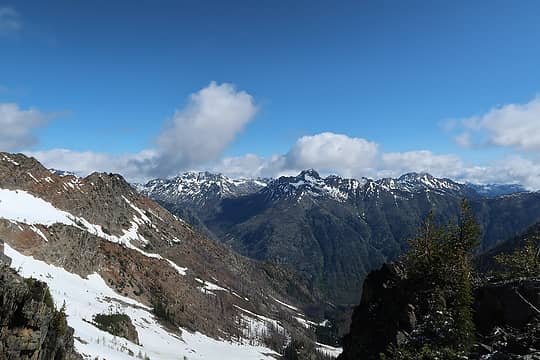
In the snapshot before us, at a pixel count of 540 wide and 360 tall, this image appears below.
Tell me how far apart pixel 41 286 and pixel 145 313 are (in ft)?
387

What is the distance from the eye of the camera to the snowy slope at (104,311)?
3307 inches

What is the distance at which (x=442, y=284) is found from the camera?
34.5 metres

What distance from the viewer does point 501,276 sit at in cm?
3234

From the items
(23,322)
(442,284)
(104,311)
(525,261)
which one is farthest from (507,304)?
(104,311)

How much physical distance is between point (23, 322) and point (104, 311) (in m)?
85.5

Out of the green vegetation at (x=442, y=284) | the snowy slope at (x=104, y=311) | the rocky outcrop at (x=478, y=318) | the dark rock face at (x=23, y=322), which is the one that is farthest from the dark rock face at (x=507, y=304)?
the snowy slope at (x=104, y=311)

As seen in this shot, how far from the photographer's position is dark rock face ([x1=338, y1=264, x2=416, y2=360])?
36.7 metres

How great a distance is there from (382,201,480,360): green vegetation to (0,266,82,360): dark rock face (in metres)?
29.7

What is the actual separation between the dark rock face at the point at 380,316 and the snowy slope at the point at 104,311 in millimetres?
40004

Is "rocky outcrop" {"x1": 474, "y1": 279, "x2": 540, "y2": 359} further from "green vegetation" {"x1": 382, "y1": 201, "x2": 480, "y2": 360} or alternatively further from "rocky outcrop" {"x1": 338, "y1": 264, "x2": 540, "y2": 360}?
"green vegetation" {"x1": 382, "y1": 201, "x2": 480, "y2": 360}

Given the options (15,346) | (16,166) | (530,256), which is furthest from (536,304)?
(16,166)

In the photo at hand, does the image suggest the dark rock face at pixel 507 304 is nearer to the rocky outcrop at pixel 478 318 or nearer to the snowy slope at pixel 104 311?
the rocky outcrop at pixel 478 318

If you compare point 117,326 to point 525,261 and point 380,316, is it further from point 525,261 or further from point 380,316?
point 525,261

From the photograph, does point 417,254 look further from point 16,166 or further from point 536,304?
point 16,166
